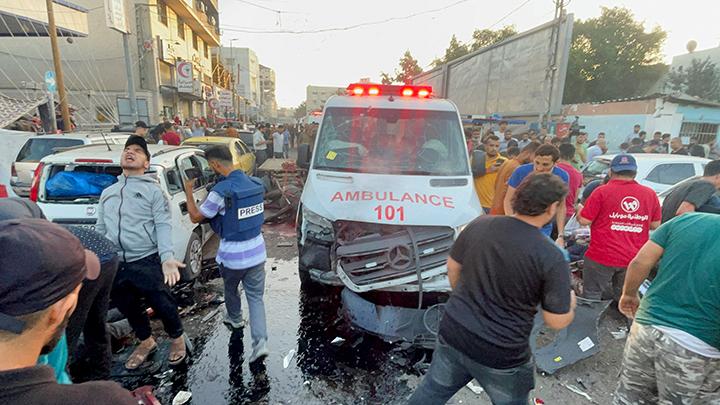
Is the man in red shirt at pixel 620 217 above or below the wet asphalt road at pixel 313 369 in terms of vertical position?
above

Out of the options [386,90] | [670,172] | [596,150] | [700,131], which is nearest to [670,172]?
[670,172]

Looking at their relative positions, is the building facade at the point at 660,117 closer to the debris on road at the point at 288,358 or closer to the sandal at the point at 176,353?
the debris on road at the point at 288,358

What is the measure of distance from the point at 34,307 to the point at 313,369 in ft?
9.12

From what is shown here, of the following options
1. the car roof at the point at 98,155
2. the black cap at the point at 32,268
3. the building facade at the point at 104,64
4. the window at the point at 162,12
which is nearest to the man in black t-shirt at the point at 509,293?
the black cap at the point at 32,268

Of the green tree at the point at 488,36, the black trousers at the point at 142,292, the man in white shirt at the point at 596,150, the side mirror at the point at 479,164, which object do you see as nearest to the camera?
the black trousers at the point at 142,292

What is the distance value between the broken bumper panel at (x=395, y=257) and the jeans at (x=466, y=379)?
1216 millimetres

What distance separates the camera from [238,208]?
3.08 m

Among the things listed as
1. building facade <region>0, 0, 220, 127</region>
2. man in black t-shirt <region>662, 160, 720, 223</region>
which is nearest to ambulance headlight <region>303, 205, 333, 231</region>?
man in black t-shirt <region>662, 160, 720, 223</region>

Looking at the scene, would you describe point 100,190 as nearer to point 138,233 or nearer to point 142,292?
point 138,233

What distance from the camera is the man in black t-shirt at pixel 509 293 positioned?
1.88 metres

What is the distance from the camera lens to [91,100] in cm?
1964

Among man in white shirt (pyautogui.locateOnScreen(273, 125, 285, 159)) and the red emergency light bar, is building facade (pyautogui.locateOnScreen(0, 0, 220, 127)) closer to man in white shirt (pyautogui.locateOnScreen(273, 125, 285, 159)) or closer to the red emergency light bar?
man in white shirt (pyautogui.locateOnScreen(273, 125, 285, 159))

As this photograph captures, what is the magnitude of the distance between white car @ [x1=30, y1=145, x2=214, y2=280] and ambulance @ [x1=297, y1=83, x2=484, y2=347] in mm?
1600

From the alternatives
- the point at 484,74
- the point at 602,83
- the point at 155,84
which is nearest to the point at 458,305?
the point at 484,74
